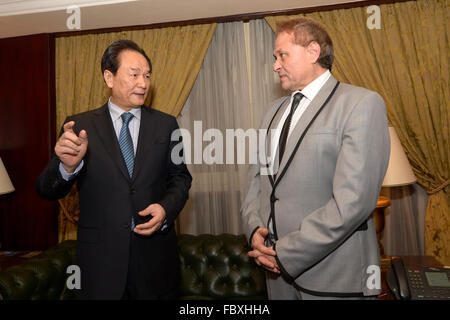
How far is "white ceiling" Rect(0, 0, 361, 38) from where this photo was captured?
3123mm

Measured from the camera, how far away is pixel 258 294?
2475mm

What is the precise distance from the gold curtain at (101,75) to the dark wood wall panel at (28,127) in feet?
0.39

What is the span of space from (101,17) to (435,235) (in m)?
3.87

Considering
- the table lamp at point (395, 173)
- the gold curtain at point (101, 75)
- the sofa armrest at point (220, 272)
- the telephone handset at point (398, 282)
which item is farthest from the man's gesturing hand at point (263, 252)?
the gold curtain at point (101, 75)

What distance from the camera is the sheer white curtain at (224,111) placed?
142 inches

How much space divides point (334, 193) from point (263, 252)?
15.4 inches

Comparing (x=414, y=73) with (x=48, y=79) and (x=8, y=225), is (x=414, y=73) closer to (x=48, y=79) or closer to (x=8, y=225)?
(x=48, y=79)

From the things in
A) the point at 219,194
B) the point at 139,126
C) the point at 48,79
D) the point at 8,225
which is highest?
the point at 48,79

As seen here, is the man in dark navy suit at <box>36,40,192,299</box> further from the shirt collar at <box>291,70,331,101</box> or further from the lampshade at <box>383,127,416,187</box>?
the lampshade at <box>383,127,416,187</box>

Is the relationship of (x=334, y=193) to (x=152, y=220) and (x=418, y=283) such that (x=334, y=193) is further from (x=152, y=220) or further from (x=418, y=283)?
(x=152, y=220)

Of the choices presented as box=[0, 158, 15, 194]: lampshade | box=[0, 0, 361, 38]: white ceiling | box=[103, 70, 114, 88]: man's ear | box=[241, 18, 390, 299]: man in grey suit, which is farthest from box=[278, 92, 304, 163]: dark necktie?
box=[0, 158, 15, 194]: lampshade

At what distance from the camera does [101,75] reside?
3.68 m

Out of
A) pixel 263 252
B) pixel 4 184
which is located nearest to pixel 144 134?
pixel 263 252
